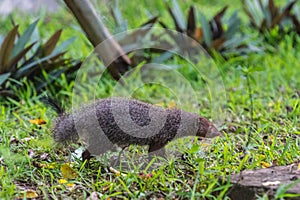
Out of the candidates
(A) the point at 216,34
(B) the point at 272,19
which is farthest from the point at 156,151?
(B) the point at 272,19

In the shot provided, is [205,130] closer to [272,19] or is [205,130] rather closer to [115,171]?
[115,171]

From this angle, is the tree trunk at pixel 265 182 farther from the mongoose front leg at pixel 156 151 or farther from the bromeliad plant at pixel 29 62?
the bromeliad plant at pixel 29 62

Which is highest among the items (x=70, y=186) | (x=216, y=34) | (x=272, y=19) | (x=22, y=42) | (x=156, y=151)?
(x=22, y=42)

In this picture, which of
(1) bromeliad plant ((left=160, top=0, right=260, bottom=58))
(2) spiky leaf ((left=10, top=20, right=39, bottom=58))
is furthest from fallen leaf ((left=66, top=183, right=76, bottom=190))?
(1) bromeliad plant ((left=160, top=0, right=260, bottom=58))

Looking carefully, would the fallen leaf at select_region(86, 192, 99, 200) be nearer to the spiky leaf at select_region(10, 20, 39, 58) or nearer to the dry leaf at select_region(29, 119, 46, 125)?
the dry leaf at select_region(29, 119, 46, 125)

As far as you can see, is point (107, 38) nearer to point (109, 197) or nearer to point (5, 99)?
point (5, 99)
